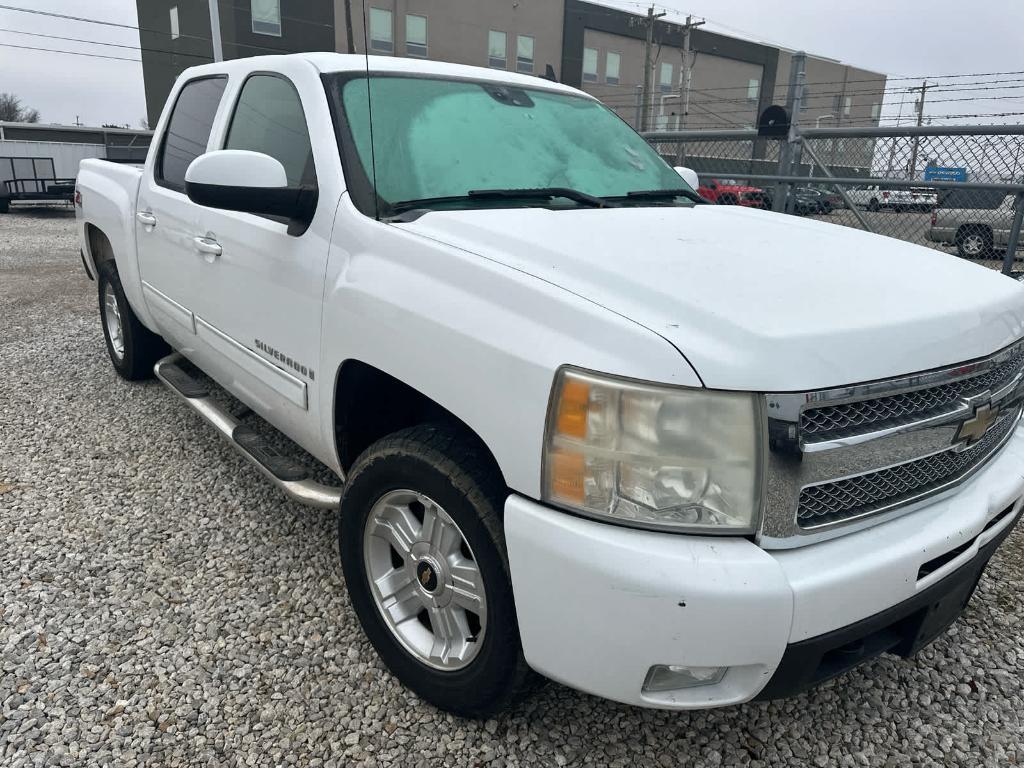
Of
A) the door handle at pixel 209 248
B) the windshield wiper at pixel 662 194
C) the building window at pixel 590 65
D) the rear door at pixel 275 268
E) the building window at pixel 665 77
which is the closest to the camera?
the rear door at pixel 275 268

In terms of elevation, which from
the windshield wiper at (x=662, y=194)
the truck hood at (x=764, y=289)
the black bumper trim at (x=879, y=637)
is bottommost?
the black bumper trim at (x=879, y=637)

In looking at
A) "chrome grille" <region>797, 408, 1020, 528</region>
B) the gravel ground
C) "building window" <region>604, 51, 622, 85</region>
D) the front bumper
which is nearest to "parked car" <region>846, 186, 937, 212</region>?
the gravel ground

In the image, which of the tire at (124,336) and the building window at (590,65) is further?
the building window at (590,65)

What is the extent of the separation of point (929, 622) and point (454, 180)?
1.85 meters

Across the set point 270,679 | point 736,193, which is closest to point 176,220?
point 270,679

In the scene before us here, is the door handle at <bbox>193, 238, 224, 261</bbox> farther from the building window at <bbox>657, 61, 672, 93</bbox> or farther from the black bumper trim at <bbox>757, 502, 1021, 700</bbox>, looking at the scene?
the building window at <bbox>657, 61, 672, 93</bbox>

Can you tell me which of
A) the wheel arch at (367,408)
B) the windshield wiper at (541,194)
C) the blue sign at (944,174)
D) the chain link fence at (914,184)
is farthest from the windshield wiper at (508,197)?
the blue sign at (944,174)

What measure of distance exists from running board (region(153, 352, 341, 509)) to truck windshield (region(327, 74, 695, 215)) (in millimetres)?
962

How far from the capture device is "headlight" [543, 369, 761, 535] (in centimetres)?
156

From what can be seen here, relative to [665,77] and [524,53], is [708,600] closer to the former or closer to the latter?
[524,53]

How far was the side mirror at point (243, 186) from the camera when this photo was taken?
2.34m

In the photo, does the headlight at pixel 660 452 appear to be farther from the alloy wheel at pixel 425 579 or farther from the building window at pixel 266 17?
the building window at pixel 266 17

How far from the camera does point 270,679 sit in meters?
2.30

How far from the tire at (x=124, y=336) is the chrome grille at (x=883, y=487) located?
4.09 meters
